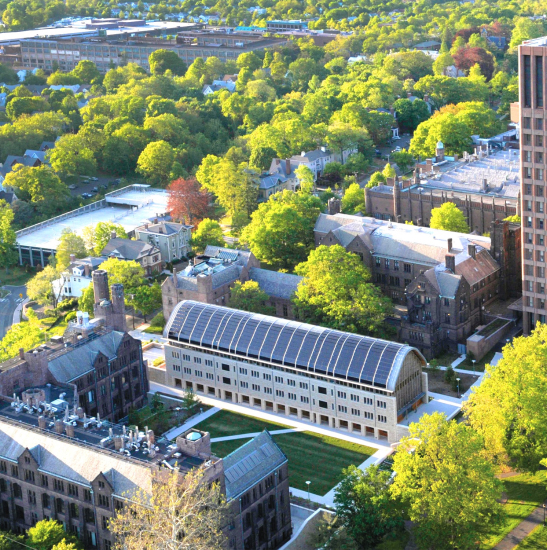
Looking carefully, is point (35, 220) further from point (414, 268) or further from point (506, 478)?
point (506, 478)

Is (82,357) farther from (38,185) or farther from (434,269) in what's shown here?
(38,185)

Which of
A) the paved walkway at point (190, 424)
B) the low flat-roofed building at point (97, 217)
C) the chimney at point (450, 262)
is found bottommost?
the paved walkway at point (190, 424)

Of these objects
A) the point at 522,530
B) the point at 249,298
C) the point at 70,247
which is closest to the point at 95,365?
the point at 249,298

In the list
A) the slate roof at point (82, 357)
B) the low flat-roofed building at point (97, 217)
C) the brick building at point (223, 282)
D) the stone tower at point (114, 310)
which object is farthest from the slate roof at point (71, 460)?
the low flat-roofed building at point (97, 217)

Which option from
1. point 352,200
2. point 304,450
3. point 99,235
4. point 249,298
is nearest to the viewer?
point 304,450

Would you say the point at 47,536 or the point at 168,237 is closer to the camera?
the point at 47,536

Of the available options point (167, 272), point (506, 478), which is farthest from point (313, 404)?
point (167, 272)

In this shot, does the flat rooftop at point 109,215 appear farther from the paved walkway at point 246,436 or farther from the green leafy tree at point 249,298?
the paved walkway at point 246,436
